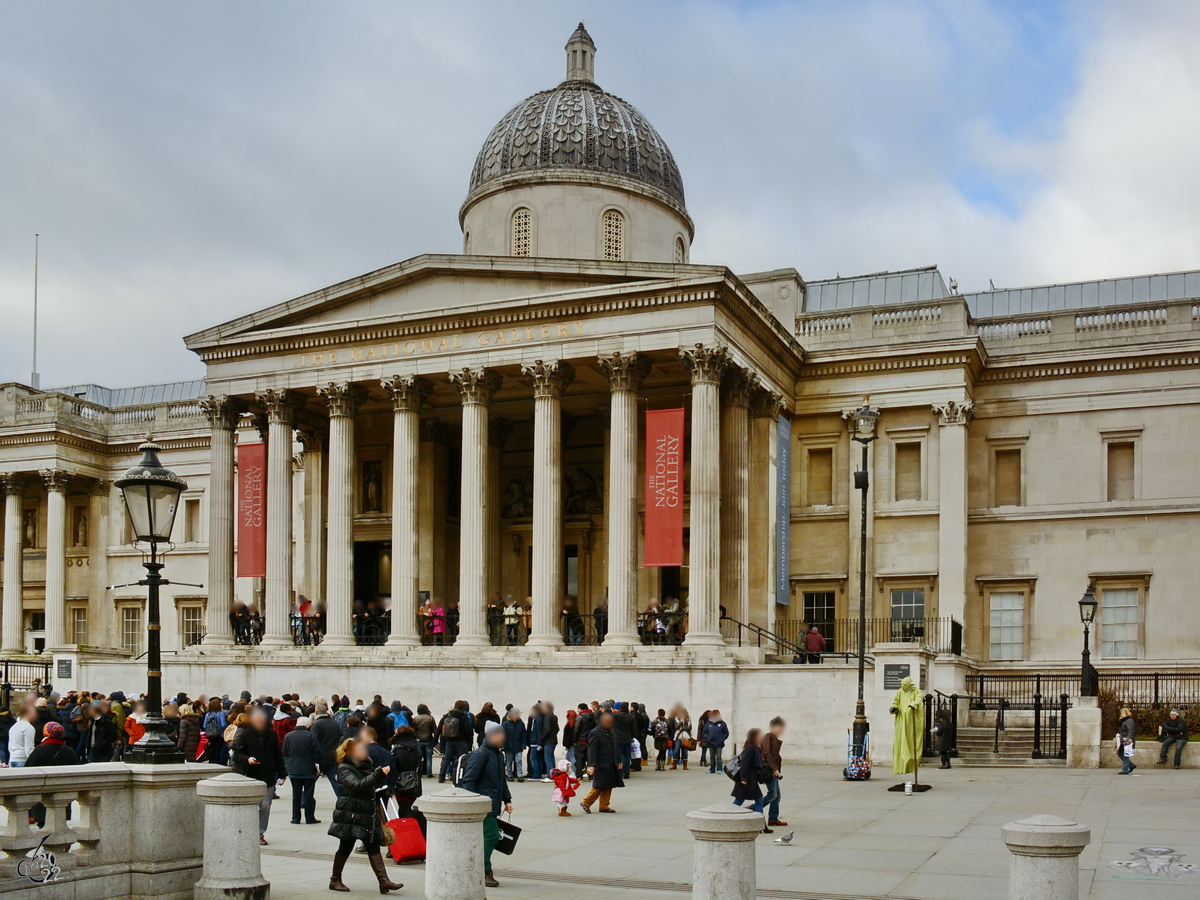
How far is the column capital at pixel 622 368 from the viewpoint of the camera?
110 ft

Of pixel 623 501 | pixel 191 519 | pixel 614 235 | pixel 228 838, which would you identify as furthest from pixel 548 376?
pixel 191 519

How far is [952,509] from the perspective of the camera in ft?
123

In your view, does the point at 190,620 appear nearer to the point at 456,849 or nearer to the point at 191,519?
the point at 191,519

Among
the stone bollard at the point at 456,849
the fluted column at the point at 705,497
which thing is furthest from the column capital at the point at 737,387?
the stone bollard at the point at 456,849

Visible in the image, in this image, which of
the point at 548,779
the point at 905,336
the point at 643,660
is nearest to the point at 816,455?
the point at 905,336

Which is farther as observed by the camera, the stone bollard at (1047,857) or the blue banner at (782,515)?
the blue banner at (782,515)

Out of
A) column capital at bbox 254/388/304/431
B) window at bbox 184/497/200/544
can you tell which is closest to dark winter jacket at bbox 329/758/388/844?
column capital at bbox 254/388/304/431

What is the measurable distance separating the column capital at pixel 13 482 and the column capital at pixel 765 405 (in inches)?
1217

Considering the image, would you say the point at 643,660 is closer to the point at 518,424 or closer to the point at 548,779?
the point at 548,779

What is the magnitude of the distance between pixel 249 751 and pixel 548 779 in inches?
379

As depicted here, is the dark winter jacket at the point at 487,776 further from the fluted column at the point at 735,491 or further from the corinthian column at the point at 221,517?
the corinthian column at the point at 221,517

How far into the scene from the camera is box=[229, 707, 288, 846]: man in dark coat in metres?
17.6

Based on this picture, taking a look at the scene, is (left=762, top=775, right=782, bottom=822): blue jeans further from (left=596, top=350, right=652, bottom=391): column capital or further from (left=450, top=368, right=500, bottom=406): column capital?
(left=450, top=368, right=500, bottom=406): column capital

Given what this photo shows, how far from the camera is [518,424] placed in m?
42.2
